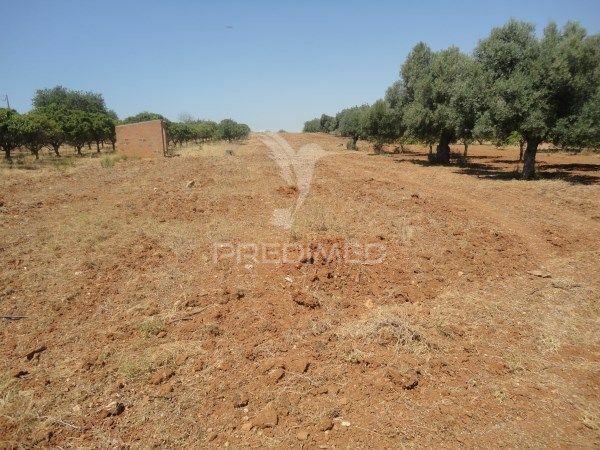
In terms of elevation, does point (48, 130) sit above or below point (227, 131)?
below

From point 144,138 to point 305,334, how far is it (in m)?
33.4

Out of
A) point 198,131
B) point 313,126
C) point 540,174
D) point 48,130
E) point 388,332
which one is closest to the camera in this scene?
point 388,332

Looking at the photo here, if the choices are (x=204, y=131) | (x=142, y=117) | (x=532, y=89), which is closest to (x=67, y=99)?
(x=142, y=117)

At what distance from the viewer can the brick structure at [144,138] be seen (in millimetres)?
33594

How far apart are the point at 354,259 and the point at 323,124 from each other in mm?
134569

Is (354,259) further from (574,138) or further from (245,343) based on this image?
(574,138)

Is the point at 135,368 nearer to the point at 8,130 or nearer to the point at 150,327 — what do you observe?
the point at 150,327

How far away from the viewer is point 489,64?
17.6 meters

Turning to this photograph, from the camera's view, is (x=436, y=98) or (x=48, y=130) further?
(x=48, y=130)

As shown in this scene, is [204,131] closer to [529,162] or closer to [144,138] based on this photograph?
[144,138]

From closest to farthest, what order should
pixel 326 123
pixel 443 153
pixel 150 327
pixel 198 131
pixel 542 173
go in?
pixel 150 327
pixel 542 173
pixel 443 153
pixel 198 131
pixel 326 123

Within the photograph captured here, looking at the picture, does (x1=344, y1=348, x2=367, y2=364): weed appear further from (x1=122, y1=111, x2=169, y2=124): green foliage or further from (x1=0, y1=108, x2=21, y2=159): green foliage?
(x1=122, y1=111, x2=169, y2=124): green foliage

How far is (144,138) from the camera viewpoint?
111 feet

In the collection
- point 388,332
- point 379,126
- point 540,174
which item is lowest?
point 388,332
